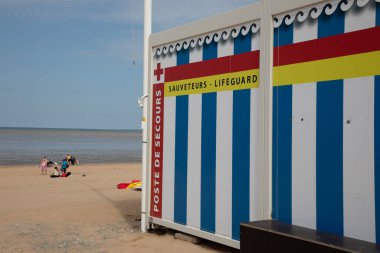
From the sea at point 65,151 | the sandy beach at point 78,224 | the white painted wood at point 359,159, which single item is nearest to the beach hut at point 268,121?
the white painted wood at point 359,159

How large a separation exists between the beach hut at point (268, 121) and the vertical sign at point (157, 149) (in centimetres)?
2

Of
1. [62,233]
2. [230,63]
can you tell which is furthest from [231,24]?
[62,233]

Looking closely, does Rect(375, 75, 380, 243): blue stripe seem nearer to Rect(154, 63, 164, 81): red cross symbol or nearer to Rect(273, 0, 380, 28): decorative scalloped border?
Rect(273, 0, 380, 28): decorative scalloped border

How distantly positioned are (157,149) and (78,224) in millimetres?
1947

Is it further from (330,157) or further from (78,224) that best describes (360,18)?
(78,224)

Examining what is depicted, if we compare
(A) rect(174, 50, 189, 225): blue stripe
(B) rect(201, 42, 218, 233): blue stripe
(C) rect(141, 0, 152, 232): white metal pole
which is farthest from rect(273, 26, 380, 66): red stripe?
(C) rect(141, 0, 152, 232): white metal pole

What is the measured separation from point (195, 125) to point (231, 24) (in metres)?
1.36

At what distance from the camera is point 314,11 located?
451cm

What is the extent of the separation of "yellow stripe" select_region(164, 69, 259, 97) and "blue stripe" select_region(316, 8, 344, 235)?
960mm

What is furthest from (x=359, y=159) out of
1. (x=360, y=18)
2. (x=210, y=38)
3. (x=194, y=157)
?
(x=210, y=38)

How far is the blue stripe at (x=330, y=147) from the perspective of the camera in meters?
4.19

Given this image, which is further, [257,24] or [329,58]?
[257,24]

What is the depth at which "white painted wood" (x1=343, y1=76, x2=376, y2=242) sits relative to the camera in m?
3.95

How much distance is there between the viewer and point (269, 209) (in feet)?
15.9
